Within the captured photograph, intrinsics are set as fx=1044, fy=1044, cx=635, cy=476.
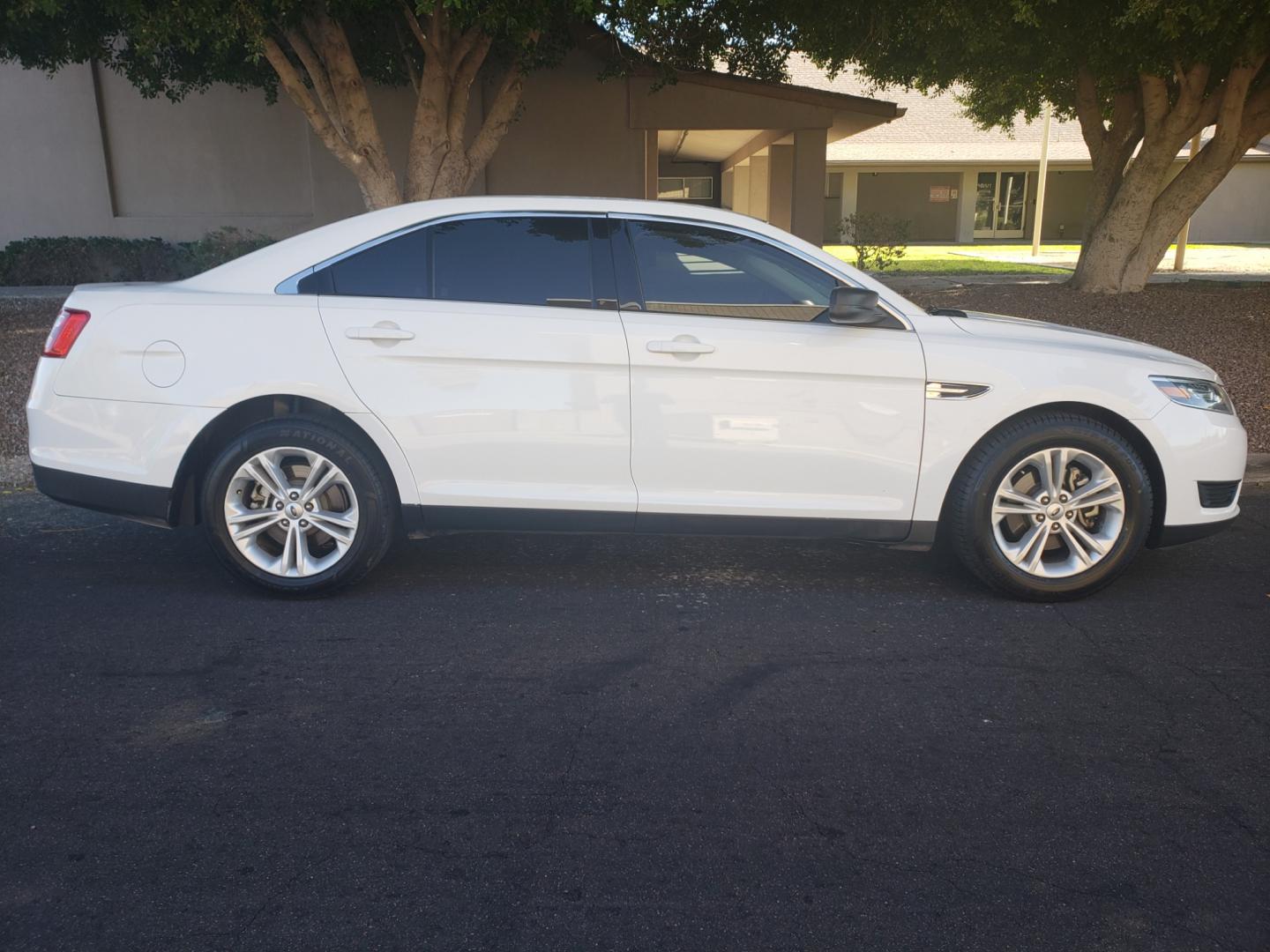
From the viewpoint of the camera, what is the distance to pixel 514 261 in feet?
15.8

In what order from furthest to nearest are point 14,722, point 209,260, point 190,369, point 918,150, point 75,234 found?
point 918,150 < point 75,234 < point 209,260 < point 190,369 < point 14,722

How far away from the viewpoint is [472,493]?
4766 mm

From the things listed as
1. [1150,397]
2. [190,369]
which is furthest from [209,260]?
[1150,397]

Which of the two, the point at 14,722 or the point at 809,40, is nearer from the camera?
the point at 14,722

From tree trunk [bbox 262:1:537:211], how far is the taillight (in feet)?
22.3

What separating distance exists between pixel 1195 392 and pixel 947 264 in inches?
804

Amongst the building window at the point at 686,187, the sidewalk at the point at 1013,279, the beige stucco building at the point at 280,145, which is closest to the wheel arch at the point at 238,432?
the beige stucco building at the point at 280,145

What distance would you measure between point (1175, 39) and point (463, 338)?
9.86 m

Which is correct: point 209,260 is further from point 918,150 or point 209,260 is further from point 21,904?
point 918,150

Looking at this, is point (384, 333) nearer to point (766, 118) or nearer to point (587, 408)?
point (587, 408)

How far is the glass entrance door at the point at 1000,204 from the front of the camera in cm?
3600

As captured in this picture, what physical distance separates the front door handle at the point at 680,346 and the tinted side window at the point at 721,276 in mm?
202

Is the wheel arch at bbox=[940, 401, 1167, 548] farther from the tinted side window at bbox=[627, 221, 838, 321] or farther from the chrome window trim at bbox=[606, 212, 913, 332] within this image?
the tinted side window at bbox=[627, 221, 838, 321]

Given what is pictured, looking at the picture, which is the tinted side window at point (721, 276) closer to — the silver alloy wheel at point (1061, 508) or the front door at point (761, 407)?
the front door at point (761, 407)
